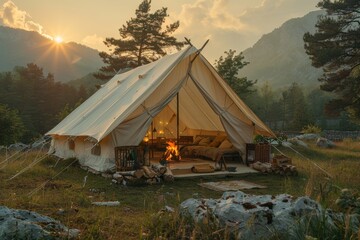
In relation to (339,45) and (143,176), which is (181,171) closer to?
(143,176)

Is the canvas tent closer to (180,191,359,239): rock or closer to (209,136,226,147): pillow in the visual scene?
(209,136,226,147): pillow

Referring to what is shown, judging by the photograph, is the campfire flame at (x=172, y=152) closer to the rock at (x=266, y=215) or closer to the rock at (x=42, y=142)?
the rock at (x=42, y=142)

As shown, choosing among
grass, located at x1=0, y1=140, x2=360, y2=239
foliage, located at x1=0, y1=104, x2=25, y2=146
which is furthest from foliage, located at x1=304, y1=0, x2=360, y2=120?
foliage, located at x1=0, y1=104, x2=25, y2=146

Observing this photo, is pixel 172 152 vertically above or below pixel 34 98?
below

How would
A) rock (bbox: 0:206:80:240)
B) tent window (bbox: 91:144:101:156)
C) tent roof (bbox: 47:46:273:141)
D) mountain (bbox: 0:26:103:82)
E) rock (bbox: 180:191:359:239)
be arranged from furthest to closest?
mountain (bbox: 0:26:103:82), tent window (bbox: 91:144:101:156), tent roof (bbox: 47:46:273:141), rock (bbox: 180:191:359:239), rock (bbox: 0:206:80:240)

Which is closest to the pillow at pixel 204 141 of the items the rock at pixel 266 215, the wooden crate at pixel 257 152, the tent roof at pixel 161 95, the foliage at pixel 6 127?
the tent roof at pixel 161 95

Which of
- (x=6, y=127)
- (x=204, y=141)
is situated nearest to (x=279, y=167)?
(x=204, y=141)

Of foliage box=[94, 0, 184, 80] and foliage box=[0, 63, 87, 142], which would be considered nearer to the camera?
foliage box=[94, 0, 184, 80]

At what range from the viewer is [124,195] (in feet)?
25.8

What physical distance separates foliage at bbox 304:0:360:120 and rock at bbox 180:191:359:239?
18148 millimetres

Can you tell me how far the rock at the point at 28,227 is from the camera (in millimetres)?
3646

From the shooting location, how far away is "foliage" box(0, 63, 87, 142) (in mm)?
39469

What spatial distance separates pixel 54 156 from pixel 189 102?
6.06 m

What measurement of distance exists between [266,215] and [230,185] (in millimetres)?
5068
